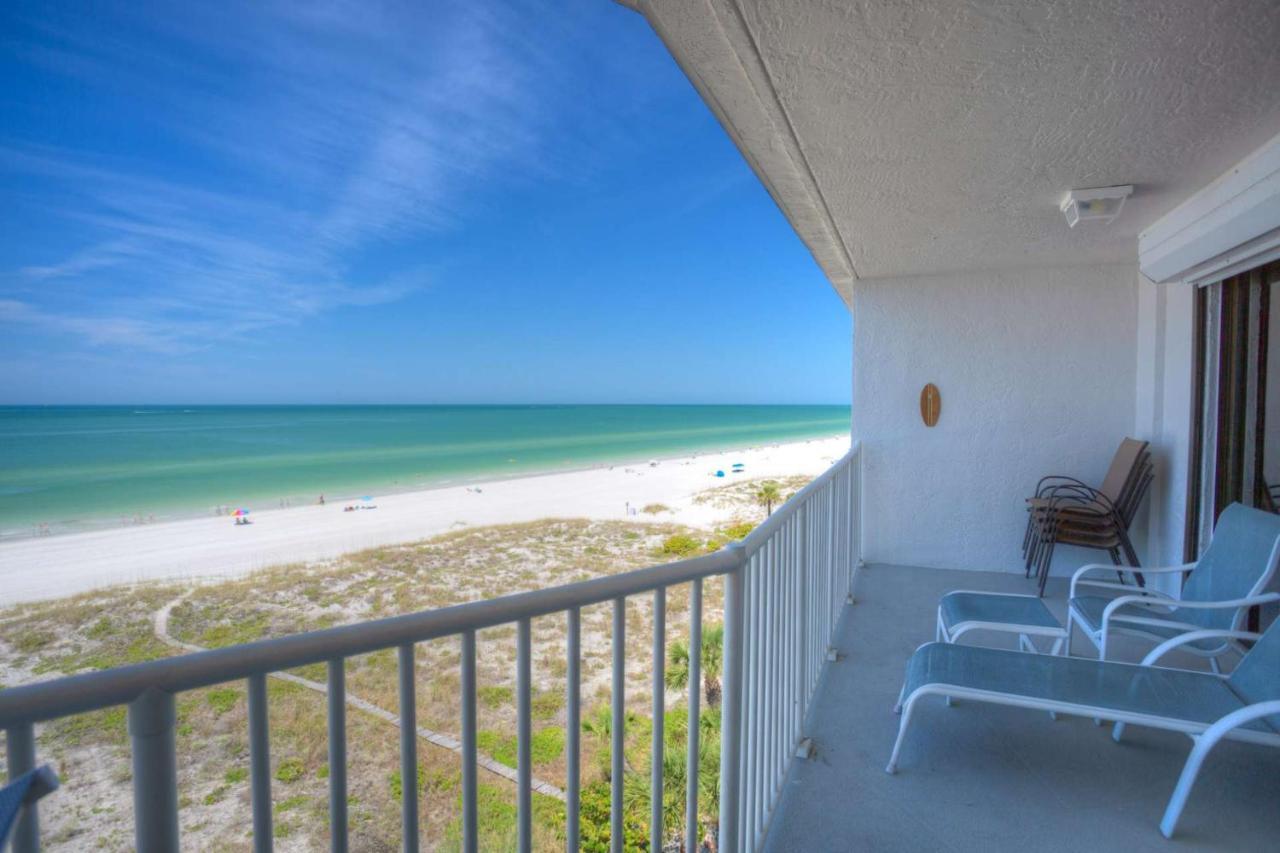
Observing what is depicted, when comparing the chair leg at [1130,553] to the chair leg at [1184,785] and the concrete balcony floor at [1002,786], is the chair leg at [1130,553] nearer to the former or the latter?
the concrete balcony floor at [1002,786]

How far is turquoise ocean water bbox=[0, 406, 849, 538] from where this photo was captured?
21.6 metres

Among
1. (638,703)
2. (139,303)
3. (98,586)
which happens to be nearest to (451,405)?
(139,303)

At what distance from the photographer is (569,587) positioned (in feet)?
3.38

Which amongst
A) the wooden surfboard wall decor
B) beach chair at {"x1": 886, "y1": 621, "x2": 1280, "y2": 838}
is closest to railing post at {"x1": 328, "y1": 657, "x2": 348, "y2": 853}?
beach chair at {"x1": 886, "y1": 621, "x2": 1280, "y2": 838}

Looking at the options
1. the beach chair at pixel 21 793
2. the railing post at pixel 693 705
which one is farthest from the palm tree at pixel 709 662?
the beach chair at pixel 21 793

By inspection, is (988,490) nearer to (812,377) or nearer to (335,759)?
(335,759)

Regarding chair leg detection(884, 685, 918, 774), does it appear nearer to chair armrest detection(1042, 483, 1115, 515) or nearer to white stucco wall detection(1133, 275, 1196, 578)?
chair armrest detection(1042, 483, 1115, 515)

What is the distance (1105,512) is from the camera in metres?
3.91

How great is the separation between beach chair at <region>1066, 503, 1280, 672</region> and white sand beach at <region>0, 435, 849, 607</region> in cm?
1250

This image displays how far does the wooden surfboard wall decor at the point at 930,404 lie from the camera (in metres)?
4.63

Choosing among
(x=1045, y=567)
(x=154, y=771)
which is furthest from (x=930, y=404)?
(x=154, y=771)

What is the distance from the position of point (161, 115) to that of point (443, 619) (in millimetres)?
36056

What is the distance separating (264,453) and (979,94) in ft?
126

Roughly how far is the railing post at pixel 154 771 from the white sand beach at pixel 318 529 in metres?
13.9
